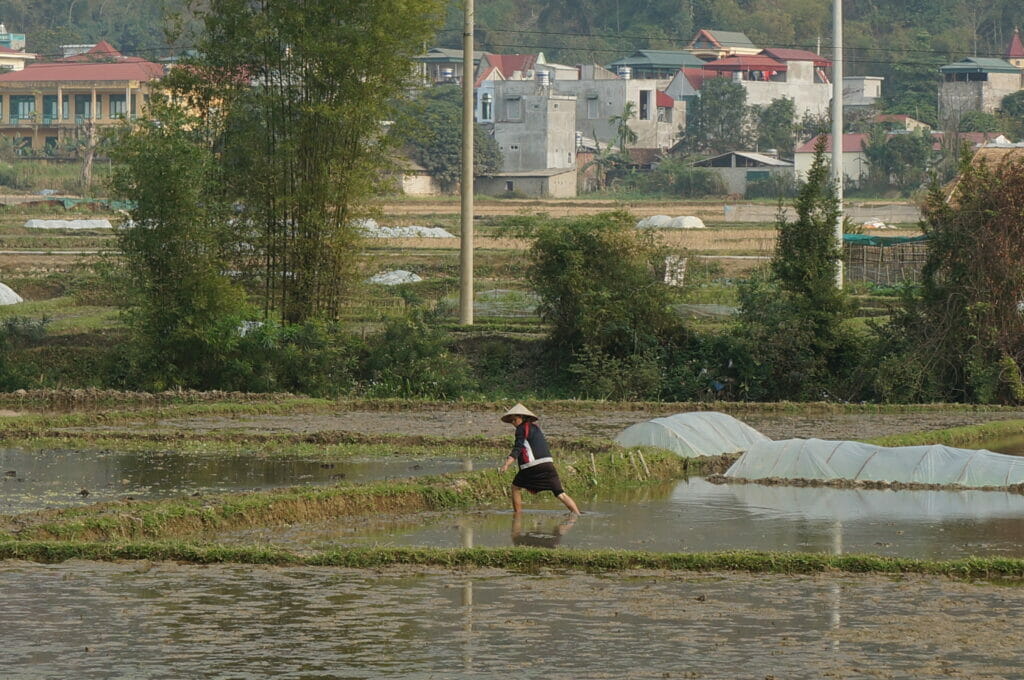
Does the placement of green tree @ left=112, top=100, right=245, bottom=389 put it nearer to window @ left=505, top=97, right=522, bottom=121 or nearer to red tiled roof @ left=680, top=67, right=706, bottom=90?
window @ left=505, top=97, right=522, bottom=121

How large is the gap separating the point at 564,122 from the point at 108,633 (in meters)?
63.4

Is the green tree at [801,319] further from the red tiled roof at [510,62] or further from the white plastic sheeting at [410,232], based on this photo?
the red tiled roof at [510,62]

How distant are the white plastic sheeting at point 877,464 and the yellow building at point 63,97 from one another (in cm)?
5628

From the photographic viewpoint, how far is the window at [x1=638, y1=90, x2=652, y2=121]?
73.9 metres

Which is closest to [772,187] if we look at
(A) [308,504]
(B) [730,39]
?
(B) [730,39]

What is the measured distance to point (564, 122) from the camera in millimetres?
68688

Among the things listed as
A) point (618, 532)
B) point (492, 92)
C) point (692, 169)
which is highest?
point (492, 92)

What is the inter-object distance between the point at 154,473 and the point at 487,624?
5262 millimetres

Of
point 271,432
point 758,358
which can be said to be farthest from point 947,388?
point 271,432

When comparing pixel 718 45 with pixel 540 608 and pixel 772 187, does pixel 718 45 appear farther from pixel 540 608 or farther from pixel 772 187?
pixel 540 608

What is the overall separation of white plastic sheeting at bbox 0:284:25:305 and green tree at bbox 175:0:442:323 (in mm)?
6721

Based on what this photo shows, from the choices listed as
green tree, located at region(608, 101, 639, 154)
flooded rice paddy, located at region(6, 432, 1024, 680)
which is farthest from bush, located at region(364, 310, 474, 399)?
green tree, located at region(608, 101, 639, 154)

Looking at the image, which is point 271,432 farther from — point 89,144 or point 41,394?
point 89,144

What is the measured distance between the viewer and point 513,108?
70875mm
